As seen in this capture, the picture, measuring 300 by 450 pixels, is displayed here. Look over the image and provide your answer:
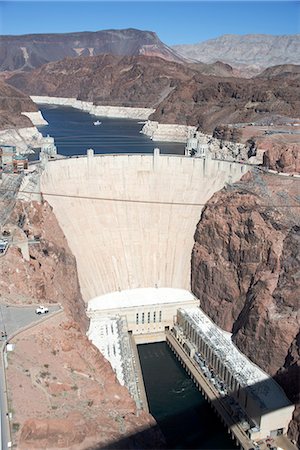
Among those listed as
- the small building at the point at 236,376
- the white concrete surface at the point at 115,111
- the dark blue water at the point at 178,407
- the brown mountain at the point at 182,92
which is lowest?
the dark blue water at the point at 178,407

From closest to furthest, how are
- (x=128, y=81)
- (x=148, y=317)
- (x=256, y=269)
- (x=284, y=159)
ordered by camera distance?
(x=256, y=269), (x=148, y=317), (x=284, y=159), (x=128, y=81)

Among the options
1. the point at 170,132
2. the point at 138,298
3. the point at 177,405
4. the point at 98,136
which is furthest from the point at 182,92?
the point at 177,405

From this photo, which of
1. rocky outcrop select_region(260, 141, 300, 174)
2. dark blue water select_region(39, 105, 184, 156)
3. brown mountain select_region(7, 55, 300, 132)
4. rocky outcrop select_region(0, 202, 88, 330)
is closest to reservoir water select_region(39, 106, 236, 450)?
rocky outcrop select_region(0, 202, 88, 330)

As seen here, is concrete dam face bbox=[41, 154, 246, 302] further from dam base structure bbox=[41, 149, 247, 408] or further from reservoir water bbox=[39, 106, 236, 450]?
reservoir water bbox=[39, 106, 236, 450]

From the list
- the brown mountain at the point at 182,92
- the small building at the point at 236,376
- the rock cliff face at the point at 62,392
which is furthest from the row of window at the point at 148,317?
the brown mountain at the point at 182,92

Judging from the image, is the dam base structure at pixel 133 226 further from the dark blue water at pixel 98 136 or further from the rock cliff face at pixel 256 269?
the dark blue water at pixel 98 136

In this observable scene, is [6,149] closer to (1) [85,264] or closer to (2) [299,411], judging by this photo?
(1) [85,264]

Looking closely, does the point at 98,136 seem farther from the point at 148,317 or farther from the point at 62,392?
the point at 62,392
